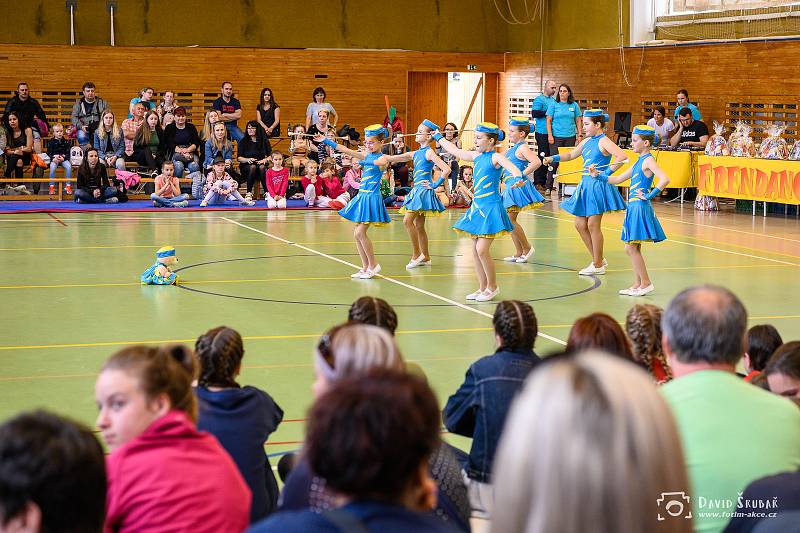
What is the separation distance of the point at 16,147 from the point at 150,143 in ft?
7.89

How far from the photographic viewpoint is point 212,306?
939 centimetres

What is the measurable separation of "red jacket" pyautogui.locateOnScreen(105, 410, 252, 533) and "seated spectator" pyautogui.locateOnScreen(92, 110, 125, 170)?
17009 millimetres

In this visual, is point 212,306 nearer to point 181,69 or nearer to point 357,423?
point 357,423

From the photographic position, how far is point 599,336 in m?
3.88

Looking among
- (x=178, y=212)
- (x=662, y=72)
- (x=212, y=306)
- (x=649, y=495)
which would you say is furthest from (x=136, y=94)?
(x=649, y=495)

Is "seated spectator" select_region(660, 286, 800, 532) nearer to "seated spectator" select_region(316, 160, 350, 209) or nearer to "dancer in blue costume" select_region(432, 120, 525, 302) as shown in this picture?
"dancer in blue costume" select_region(432, 120, 525, 302)

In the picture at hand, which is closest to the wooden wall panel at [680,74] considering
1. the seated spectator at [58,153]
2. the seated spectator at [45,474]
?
the seated spectator at [58,153]

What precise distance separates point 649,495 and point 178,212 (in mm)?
16393

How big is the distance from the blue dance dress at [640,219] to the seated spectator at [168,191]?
32.1ft

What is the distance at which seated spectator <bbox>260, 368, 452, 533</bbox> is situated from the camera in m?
1.83

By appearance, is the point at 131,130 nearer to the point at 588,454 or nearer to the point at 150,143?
the point at 150,143

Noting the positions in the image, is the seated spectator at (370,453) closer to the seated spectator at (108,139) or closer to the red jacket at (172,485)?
the red jacket at (172,485)

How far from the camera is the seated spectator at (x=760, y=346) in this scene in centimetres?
473

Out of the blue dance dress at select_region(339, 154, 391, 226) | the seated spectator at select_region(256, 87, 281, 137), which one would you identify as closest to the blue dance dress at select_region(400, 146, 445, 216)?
the blue dance dress at select_region(339, 154, 391, 226)
